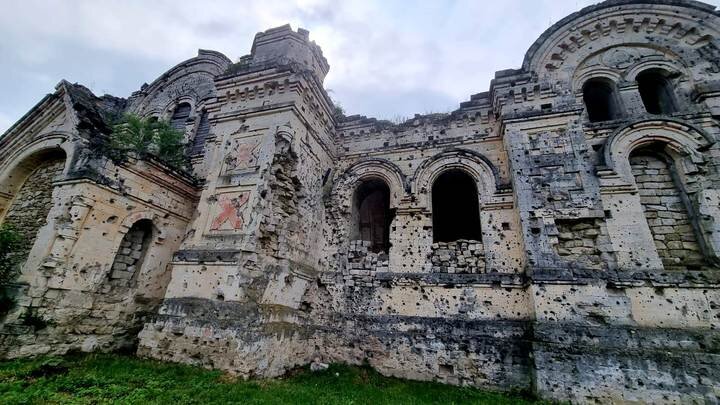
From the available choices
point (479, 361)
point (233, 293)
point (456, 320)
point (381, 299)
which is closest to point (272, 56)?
point (233, 293)

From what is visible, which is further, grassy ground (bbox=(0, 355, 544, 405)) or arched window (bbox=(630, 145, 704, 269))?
arched window (bbox=(630, 145, 704, 269))

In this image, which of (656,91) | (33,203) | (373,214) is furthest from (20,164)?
(656,91)

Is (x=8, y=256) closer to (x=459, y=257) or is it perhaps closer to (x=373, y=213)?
(x=373, y=213)

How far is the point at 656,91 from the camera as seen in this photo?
7.98m

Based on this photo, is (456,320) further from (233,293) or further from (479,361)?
(233,293)

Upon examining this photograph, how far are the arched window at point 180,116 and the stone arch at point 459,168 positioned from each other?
9427 millimetres

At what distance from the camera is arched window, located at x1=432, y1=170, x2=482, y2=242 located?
9.68m

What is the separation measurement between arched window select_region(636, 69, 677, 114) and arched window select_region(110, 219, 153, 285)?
513 inches

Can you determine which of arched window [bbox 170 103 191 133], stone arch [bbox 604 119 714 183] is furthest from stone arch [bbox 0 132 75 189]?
stone arch [bbox 604 119 714 183]

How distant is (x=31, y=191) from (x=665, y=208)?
14777mm

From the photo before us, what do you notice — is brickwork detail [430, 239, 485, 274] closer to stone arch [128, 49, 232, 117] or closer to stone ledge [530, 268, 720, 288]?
stone ledge [530, 268, 720, 288]

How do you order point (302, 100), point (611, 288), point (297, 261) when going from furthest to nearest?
1. point (302, 100)
2. point (297, 261)
3. point (611, 288)

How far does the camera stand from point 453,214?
10.2 metres

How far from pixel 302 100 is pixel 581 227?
7.03m
